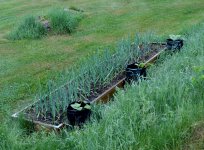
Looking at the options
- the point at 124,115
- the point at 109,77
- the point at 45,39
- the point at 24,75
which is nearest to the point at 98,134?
the point at 124,115

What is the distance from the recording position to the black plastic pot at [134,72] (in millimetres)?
6109

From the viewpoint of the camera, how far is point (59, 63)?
8.12 meters

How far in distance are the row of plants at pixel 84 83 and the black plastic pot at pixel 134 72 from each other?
212 millimetres

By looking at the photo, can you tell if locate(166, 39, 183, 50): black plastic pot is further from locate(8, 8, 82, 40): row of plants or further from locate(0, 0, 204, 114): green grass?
locate(8, 8, 82, 40): row of plants

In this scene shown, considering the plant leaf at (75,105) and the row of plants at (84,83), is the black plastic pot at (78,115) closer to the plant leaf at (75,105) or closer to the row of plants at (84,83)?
the plant leaf at (75,105)

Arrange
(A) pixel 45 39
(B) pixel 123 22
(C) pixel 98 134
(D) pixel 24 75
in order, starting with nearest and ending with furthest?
1. (C) pixel 98 134
2. (D) pixel 24 75
3. (A) pixel 45 39
4. (B) pixel 123 22

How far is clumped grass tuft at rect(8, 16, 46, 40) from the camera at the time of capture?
10.1 m

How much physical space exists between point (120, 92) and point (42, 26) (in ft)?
19.1

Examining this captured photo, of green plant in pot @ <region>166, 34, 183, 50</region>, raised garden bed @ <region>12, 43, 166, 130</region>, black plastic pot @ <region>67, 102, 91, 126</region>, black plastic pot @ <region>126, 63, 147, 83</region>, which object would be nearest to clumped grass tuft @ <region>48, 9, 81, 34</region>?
green plant in pot @ <region>166, 34, 183, 50</region>

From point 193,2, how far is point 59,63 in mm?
6815

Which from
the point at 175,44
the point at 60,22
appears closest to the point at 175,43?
the point at 175,44

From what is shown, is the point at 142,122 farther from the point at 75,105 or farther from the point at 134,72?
the point at 134,72

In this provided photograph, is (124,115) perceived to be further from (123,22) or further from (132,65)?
(123,22)

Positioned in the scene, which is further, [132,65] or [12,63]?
[12,63]
